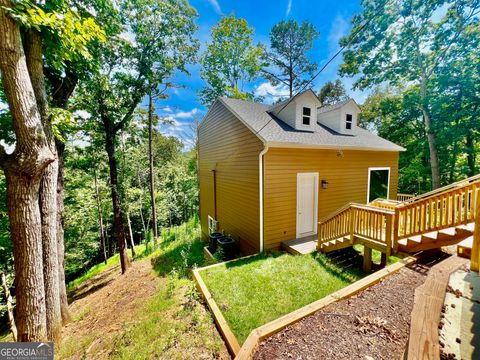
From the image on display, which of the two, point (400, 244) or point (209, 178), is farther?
point (209, 178)

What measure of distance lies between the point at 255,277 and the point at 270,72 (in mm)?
17817

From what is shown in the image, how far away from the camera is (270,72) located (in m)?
17.8

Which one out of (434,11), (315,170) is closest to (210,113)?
(315,170)

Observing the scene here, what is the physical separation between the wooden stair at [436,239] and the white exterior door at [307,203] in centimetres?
296

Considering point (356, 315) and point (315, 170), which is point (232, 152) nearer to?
point (315, 170)

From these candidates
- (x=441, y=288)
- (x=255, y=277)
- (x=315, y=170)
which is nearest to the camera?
(x=441, y=288)

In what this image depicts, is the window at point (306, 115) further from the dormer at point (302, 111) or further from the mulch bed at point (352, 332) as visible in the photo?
the mulch bed at point (352, 332)

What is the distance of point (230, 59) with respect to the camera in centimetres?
1667

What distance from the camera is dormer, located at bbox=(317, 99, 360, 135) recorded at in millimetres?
9203

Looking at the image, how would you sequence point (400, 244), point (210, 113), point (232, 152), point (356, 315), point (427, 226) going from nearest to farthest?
point (356, 315) < point (427, 226) < point (400, 244) < point (232, 152) < point (210, 113)

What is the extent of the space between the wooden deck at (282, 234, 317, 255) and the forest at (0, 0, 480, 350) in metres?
5.06

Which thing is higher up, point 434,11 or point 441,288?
→ point 434,11

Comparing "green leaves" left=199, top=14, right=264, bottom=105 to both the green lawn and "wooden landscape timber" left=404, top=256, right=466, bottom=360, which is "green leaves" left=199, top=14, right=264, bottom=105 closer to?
the green lawn

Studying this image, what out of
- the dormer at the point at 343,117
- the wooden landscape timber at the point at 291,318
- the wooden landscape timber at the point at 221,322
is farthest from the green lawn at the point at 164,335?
the dormer at the point at 343,117
